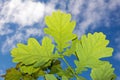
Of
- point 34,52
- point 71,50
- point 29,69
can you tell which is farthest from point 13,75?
point 71,50

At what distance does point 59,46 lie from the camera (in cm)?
138

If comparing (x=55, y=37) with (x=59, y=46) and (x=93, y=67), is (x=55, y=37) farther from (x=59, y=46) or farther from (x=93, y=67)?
(x=93, y=67)

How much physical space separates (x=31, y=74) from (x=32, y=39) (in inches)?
11.8

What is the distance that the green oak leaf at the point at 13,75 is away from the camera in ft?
5.54

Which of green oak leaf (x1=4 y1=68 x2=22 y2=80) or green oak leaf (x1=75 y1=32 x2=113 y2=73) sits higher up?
green oak leaf (x1=4 y1=68 x2=22 y2=80)

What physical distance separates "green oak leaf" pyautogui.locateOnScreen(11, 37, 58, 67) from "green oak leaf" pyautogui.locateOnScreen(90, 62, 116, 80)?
248mm

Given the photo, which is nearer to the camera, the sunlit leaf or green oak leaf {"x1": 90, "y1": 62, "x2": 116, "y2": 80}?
green oak leaf {"x1": 90, "y1": 62, "x2": 116, "y2": 80}

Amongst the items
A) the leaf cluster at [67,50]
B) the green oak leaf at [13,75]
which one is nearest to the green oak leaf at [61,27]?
the leaf cluster at [67,50]

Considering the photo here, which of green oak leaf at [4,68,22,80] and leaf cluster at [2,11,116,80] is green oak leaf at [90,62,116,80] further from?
green oak leaf at [4,68,22,80]

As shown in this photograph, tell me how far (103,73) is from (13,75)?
614 mm

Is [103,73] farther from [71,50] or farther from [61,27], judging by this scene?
[61,27]

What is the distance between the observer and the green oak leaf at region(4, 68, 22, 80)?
1.69 m

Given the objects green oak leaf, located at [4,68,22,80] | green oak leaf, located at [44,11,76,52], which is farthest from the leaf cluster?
green oak leaf, located at [4,68,22,80]

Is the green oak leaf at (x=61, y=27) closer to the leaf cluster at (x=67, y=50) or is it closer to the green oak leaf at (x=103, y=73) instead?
the leaf cluster at (x=67, y=50)
